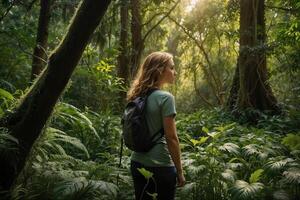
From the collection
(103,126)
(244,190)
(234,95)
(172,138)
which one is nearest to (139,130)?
(172,138)

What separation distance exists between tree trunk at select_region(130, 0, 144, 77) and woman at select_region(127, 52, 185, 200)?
33.3 ft

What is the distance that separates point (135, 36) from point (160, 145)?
37.2 ft

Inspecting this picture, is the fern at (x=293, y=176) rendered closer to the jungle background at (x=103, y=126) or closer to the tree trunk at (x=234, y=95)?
the jungle background at (x=103, y=126)

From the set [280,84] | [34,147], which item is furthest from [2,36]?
[280,84]

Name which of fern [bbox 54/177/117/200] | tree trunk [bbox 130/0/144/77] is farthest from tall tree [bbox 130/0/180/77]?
fern [bbox 54/177/117/200]

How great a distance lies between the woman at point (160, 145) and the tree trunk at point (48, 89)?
0.81 metres

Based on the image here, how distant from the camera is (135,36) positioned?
14.7 metres

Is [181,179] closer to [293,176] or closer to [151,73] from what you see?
[151,73]

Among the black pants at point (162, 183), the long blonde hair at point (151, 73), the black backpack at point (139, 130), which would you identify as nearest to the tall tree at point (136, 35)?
the long blonde hair at point (151, 73)

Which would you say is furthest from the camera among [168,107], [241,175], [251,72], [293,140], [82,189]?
[251,72]

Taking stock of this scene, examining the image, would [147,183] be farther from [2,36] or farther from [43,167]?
[2,36]

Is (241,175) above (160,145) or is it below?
below

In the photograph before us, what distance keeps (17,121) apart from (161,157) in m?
1.70

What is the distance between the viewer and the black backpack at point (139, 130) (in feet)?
11.7
